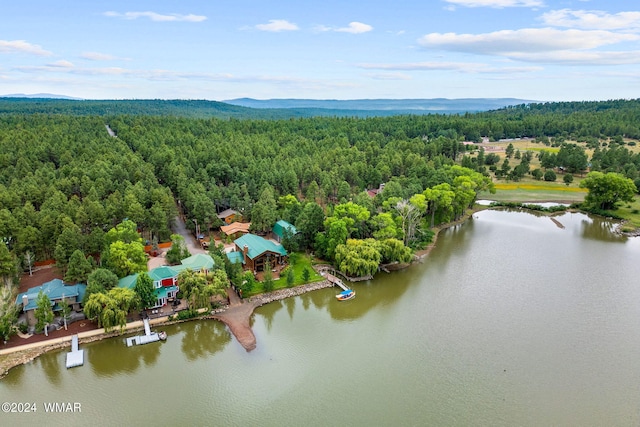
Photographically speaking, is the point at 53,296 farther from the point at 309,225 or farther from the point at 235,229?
the point at 309,225

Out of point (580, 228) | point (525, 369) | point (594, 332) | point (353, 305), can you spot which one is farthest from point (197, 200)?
point (580, 228)

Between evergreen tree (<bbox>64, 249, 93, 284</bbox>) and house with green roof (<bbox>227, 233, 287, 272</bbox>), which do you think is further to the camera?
house with green roof (<bbox>227, 233, 287, 272</bbox>)

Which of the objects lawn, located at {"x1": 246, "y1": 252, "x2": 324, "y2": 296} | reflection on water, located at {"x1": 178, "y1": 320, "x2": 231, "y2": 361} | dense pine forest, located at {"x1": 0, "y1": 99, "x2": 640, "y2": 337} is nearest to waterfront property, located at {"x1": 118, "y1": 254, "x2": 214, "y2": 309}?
dense pine forest, located at {"x1": 0, "y1": 99, "x2": 640, "y2": 337}

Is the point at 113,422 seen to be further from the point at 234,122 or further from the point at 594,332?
the point at 234,122

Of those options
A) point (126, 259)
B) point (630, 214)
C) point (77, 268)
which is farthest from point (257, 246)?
point (630, 214)

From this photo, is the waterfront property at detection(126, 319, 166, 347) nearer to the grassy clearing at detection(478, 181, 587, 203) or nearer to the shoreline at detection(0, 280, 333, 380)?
the shoreline at detection(0, 280, 333, 380)

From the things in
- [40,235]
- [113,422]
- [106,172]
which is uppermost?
[106,172]

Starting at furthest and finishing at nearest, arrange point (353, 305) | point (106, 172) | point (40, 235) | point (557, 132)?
point (557, 132), point (106, 172), point (40, 235), point (353, 305)
